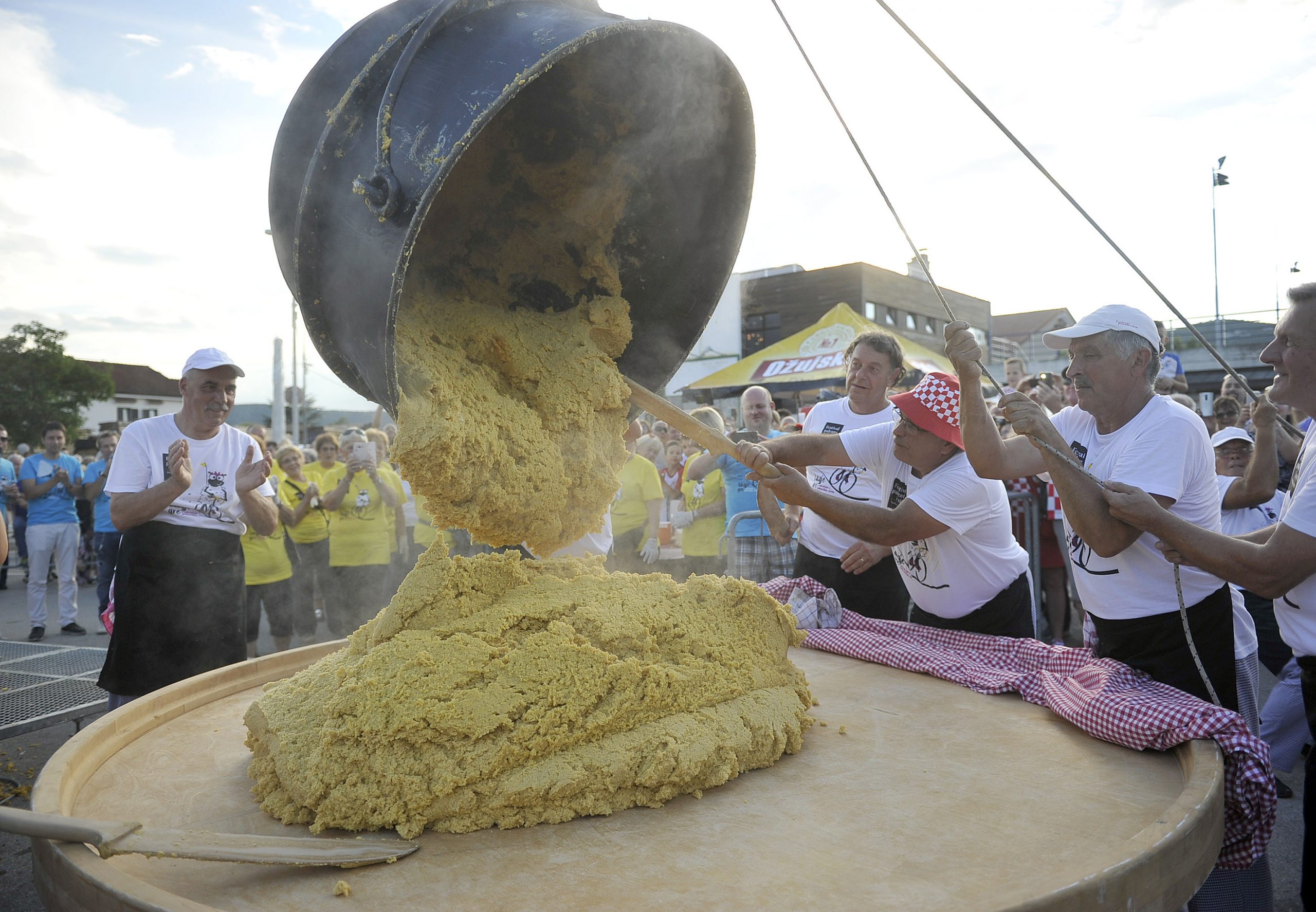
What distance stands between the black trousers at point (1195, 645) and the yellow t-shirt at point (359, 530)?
210 inches

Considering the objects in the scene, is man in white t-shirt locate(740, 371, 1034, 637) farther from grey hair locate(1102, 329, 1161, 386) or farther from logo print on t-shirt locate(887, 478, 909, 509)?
grey hair locate(1102, 329, 1161, 386)

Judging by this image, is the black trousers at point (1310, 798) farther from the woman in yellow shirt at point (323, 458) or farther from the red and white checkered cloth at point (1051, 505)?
the woman in yellow shirt at point (323, 458)

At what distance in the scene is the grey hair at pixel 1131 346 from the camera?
243 centimetres

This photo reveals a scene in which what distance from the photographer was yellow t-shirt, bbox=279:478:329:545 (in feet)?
21.5

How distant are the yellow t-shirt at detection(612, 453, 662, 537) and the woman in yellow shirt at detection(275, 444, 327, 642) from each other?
93.0 inches

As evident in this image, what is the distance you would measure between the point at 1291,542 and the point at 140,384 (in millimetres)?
49383

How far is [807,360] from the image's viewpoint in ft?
48.5

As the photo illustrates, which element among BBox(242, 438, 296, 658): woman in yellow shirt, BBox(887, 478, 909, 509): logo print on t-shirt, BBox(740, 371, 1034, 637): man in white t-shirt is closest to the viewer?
BBox(740, 371, 1034, 637): man in white t-shirt

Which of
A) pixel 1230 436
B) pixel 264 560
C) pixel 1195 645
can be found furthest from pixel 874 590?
pixel 264 560

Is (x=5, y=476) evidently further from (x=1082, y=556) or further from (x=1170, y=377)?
(x=1170, y=377)

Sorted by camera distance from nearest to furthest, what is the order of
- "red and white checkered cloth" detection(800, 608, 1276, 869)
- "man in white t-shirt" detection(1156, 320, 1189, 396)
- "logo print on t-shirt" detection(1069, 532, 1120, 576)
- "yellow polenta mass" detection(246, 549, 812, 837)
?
"yellow polenta mass" detection(246, 549, 812, 837) < "red and white checkered cloth" detection(800, 608, 1276, 869) < "logo print on t-shirt" detection(1069, 532, 1120, 576) < "man in white t-shirt" detection(1156, 320, 1189, 396)

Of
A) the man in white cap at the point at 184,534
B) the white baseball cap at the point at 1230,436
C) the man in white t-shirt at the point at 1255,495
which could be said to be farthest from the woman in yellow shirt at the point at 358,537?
the white baseball cap at the point at 1230,436

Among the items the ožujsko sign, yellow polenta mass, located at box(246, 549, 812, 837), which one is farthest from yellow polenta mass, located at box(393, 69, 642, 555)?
the ožujsko sign

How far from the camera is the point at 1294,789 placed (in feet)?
12.9
